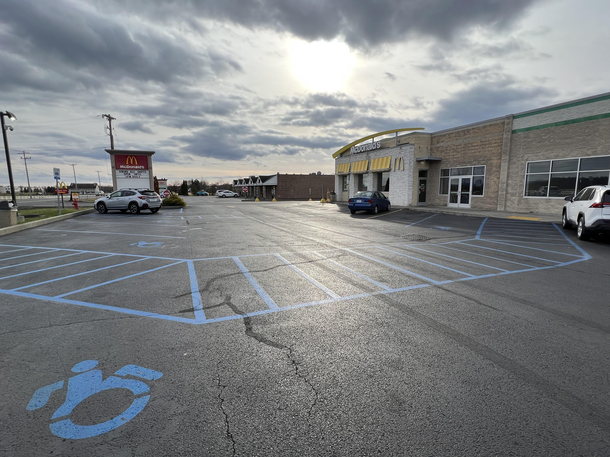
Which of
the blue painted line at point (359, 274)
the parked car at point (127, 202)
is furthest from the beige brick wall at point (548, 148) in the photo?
the parked car at point (127, 202)

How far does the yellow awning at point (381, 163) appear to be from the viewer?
1088 inches

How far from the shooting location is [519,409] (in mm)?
2609

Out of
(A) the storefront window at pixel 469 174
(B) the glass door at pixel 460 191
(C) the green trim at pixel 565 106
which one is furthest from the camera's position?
(B) the glass door at pixel 460 191

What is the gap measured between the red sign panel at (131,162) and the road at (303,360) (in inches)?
1031

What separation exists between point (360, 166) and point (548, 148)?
51.5 feet

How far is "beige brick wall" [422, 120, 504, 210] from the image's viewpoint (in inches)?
838

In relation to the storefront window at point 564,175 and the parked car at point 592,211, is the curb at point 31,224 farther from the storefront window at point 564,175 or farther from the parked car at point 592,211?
the storefront window at point 564,175

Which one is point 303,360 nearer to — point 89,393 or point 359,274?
point 89,393

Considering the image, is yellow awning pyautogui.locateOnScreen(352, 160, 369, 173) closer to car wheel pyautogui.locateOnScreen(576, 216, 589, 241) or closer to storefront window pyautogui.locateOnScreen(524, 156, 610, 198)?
storefront window pyautogui.locateOnScreen(524, 156, 610, 198)

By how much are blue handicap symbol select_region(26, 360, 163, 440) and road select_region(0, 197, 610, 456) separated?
1 cm

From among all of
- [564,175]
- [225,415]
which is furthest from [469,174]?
[225,415]

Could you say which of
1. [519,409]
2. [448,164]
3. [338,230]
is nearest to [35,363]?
→ [519,409]

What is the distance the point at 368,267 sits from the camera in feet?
23.9

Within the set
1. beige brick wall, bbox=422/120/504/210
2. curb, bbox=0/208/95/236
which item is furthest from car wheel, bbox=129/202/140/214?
Answer: beige brick wall, bbox=422/120/504/210
